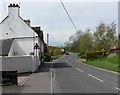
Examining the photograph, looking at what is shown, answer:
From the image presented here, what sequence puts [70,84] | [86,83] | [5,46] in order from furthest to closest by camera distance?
1. [5,46]
2. [86,83]
3. [70,84]

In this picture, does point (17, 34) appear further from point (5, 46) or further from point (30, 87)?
point (30, 87)

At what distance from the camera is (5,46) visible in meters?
43.5

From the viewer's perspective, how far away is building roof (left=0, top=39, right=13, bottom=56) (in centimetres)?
4112

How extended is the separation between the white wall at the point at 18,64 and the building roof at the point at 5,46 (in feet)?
28.0

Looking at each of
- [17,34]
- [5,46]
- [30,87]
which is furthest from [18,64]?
[17,34]

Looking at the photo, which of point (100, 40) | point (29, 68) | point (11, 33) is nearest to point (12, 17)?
point (11, 33)

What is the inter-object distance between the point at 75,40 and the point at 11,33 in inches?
3502

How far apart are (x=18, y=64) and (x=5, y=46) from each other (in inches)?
476

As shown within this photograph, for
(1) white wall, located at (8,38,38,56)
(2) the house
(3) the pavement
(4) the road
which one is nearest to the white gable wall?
(2) the house

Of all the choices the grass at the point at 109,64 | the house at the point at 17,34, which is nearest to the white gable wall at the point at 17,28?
the house at the point at 17,34

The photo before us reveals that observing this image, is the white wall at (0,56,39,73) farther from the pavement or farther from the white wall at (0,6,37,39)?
the white wall at (0,6,37,39)

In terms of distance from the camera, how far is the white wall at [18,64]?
1213 inches

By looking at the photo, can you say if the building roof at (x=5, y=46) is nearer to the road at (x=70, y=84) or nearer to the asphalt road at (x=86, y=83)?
the asphalt road at (x=86, y=83)

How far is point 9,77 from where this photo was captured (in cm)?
2066
